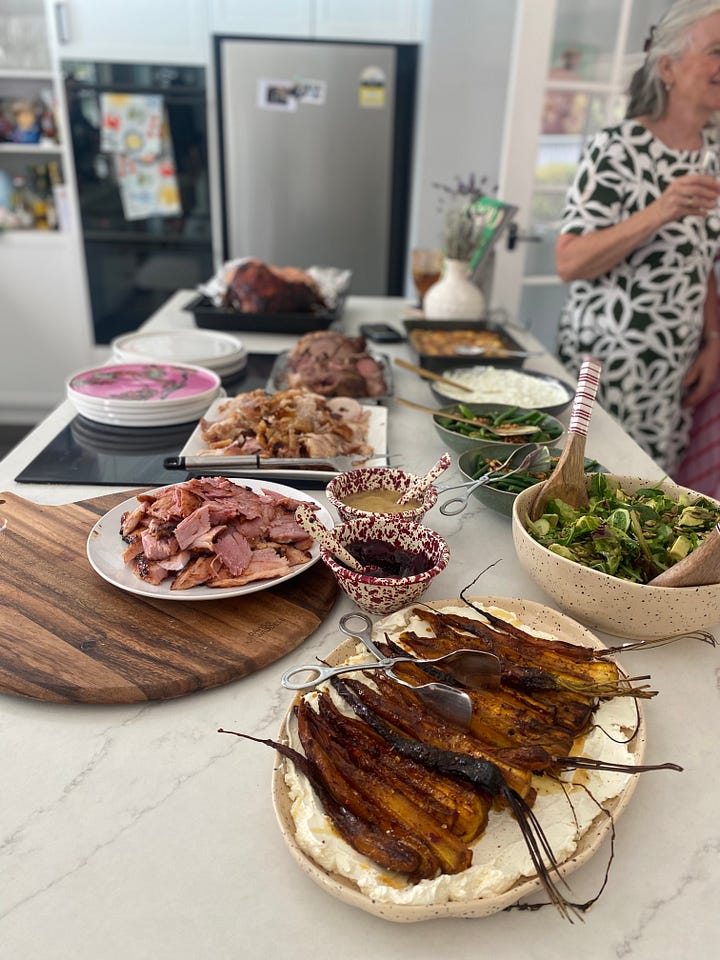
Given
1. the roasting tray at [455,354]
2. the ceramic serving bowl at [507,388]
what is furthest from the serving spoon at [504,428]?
the roasting tray at [455,354]

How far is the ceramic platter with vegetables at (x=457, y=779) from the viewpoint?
0.62 m

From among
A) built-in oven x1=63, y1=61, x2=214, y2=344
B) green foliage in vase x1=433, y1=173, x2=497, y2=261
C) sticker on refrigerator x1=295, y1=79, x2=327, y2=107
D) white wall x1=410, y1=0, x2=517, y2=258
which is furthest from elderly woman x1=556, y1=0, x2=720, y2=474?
built-in oven x1=63, y1=61, x2=214, y2=344

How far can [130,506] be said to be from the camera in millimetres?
1170

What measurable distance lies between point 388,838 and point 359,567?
38cm

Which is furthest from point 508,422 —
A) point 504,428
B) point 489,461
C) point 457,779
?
point 457,779

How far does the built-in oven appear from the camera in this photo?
373 cm

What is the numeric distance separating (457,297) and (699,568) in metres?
1.63

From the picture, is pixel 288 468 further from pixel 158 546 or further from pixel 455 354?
pixel 455 354

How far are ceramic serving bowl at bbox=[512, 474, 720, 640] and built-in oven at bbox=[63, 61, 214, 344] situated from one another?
3.58 metres

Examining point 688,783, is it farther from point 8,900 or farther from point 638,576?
point 8,900

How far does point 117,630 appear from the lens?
3.09 feet

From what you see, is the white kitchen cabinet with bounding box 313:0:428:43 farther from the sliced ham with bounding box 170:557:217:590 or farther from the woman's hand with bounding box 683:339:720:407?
the sliced ham with bounding box 170:557:217:590

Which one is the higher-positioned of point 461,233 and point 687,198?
point 687,198

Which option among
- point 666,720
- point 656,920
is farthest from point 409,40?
point 656,920
